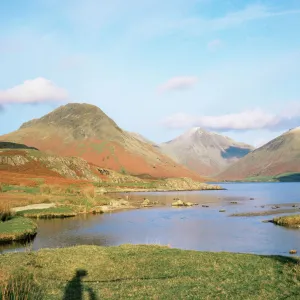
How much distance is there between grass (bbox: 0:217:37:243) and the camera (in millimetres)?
40750

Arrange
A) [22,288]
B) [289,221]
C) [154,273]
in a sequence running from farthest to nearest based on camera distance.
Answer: [289,221] < [154,273] < [22,288]

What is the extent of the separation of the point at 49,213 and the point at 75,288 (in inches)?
1757

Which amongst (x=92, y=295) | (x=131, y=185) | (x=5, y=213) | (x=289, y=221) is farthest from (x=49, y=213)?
(x=131, y=185)

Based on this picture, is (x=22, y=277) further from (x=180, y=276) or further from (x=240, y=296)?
(x=240, y=296)

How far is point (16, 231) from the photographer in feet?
138

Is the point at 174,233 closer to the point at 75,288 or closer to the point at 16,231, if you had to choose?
the point at 16,231

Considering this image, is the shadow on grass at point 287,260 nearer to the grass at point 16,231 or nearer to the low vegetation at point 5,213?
the grass at point 16,231

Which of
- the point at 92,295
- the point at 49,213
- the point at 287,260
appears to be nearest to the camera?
the point at 92,295

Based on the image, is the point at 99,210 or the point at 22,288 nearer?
the point at 22,288

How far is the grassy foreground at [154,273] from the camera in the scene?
59.7ft

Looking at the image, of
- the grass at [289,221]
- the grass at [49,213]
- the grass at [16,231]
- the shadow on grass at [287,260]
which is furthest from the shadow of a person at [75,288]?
the grass at [289,221]

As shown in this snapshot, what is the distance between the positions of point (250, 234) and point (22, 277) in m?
34.4

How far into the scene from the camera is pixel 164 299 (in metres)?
17.0

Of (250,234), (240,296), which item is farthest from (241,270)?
(250,234)
